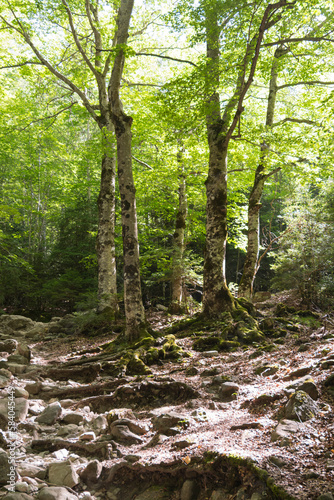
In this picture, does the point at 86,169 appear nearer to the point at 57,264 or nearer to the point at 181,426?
the point at 57,264

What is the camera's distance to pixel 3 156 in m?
18.0

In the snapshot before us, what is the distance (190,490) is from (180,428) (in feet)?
3.04

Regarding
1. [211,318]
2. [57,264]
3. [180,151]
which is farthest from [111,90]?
[57,264]

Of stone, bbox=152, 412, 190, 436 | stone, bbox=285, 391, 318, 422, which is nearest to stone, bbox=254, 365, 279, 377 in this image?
stone, bbox=152, 412, 190, 436

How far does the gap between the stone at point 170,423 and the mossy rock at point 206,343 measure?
2991mm

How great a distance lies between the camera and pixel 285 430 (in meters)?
2.23

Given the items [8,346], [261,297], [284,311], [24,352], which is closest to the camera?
[24,352]

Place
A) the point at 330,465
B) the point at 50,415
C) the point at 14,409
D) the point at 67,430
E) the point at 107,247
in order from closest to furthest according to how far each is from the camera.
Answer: the point at 330,465 < the point at 67,430 < the point at 14,409 < the point at 50,415 < the point at 107,247

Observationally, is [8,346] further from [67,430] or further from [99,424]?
[99,424]

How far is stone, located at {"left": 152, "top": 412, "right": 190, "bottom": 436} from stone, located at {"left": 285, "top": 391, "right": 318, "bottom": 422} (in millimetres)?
1079

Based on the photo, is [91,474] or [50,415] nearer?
[91,474]

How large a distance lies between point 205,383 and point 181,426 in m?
1.27

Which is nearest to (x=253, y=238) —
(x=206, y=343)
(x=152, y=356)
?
(x=206, y=343)

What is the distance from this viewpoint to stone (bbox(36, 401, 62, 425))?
372 centimetres
